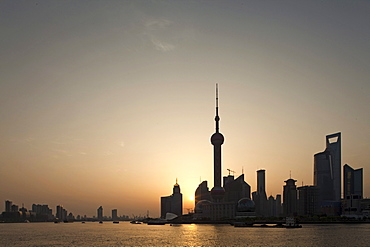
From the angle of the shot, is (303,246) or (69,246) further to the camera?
(69,246)

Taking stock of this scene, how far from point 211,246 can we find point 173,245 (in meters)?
16.4

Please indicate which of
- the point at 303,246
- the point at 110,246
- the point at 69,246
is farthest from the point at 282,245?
the point at 69,246

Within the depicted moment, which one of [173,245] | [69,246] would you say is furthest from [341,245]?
[69,246]

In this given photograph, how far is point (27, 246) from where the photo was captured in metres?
177

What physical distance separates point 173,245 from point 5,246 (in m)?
66.0

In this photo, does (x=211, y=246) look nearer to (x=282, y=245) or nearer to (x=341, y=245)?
(x=282, y=245)

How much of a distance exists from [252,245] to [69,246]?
7001cm

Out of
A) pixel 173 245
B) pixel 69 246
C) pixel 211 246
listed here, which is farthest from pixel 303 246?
pixel 69 246

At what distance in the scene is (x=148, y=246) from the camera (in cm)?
17450

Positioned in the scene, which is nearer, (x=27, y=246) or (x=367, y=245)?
(x=367, y=245)

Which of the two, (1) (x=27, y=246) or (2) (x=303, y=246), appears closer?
(2) (x=303, y=246)

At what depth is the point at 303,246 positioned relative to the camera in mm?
165250

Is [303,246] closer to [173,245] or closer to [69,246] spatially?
[173,245]

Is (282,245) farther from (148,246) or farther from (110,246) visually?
(110,246)
